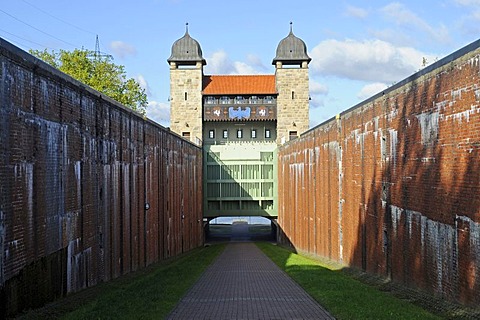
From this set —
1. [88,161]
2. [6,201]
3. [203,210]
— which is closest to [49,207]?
[6,201]

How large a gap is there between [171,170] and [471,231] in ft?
67.9

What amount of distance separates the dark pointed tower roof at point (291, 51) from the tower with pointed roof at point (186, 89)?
696cm

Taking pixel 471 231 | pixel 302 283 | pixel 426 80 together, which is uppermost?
pixel 426 80

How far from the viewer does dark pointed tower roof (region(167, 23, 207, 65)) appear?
169 ft

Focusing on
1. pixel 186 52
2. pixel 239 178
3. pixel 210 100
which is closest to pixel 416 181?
pixel 239 178

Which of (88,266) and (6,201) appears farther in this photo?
(88,266)

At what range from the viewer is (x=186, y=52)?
51625 millimetres

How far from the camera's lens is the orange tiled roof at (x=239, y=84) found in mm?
51500

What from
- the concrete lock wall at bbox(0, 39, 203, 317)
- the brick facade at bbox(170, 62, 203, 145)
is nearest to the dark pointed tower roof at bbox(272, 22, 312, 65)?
the brick facade at bbox(170, 62, 203, 145)

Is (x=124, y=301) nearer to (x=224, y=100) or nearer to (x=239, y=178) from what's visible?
(x=239, y=178)

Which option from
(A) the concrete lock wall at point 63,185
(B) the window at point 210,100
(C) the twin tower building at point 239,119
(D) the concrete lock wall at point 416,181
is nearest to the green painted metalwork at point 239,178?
(C) the twin tower building at point 239,119

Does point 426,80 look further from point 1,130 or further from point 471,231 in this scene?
point 1,130

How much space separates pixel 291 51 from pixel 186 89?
9891 mm

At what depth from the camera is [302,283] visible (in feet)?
50.2
